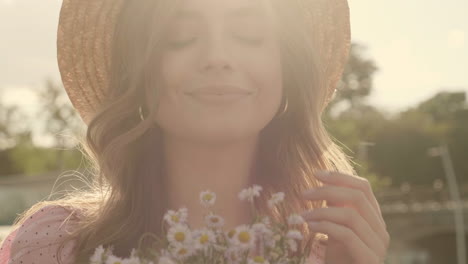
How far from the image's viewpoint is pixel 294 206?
8.96 ft

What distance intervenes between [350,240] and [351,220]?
0.18 ft

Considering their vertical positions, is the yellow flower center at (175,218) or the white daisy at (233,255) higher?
the yellow flower center at (175,218)

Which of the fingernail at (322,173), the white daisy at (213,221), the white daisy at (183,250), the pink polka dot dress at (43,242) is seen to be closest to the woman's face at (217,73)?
the fingernail at (322,173)

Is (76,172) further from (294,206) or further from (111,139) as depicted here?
(294,206)

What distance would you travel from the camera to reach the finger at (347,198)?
7.02 ft

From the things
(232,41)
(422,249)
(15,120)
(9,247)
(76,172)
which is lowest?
(422,249)

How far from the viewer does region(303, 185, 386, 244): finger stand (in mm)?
2141

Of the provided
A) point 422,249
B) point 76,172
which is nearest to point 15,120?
point 422,249

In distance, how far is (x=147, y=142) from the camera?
2756 mm

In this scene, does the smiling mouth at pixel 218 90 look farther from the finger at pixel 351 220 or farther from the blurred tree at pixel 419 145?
the blurred tree at pixel 419 145

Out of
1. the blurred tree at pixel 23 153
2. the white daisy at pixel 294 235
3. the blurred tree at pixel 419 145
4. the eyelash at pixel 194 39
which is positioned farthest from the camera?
the blurred tree at pixel 419 145

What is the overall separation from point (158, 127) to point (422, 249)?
61133 millimetres

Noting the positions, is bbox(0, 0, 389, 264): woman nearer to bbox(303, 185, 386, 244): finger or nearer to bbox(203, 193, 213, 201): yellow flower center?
bbox(303, 185, 386, 244): finger

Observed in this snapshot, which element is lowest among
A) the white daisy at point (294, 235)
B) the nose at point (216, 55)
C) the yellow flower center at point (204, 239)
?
the yellow flower center at point (204, 239)
